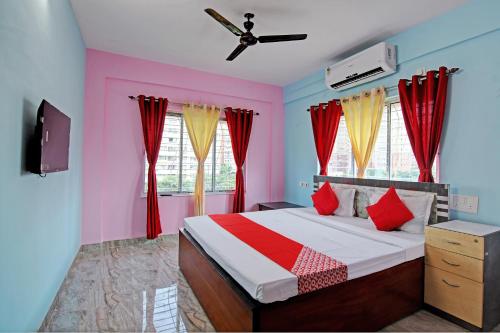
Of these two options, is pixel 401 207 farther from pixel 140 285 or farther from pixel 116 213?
pixel 116 213

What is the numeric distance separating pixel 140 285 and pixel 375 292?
87.2 inches

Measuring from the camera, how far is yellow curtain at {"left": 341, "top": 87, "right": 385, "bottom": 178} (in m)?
3.31

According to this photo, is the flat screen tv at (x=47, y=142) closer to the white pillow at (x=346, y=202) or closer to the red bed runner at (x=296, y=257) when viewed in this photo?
the red bed runner at (x=296, y=257)

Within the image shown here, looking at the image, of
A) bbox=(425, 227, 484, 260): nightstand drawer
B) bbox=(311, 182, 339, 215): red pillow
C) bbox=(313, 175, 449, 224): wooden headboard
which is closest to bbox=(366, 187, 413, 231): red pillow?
bbox=(313, 175, 449, 224): wooden headboard

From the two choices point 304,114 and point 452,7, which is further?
point 304,114

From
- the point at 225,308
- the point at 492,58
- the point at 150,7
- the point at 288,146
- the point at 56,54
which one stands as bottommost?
Result: the point at 225,308

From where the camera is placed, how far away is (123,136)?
391cm

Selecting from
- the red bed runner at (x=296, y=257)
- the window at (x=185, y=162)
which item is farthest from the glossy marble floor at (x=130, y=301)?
the window at (x=185, y=162)

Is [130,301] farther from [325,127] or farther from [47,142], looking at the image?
[325,127]

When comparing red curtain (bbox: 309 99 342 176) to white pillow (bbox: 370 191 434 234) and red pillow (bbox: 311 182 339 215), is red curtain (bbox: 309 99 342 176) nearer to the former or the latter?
red pillow (bbox: 311 182 339 215)

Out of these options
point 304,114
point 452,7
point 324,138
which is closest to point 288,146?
point 304,114

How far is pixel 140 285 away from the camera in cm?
259

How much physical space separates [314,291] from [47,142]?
207 cm

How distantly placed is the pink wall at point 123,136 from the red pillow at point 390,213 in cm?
275
